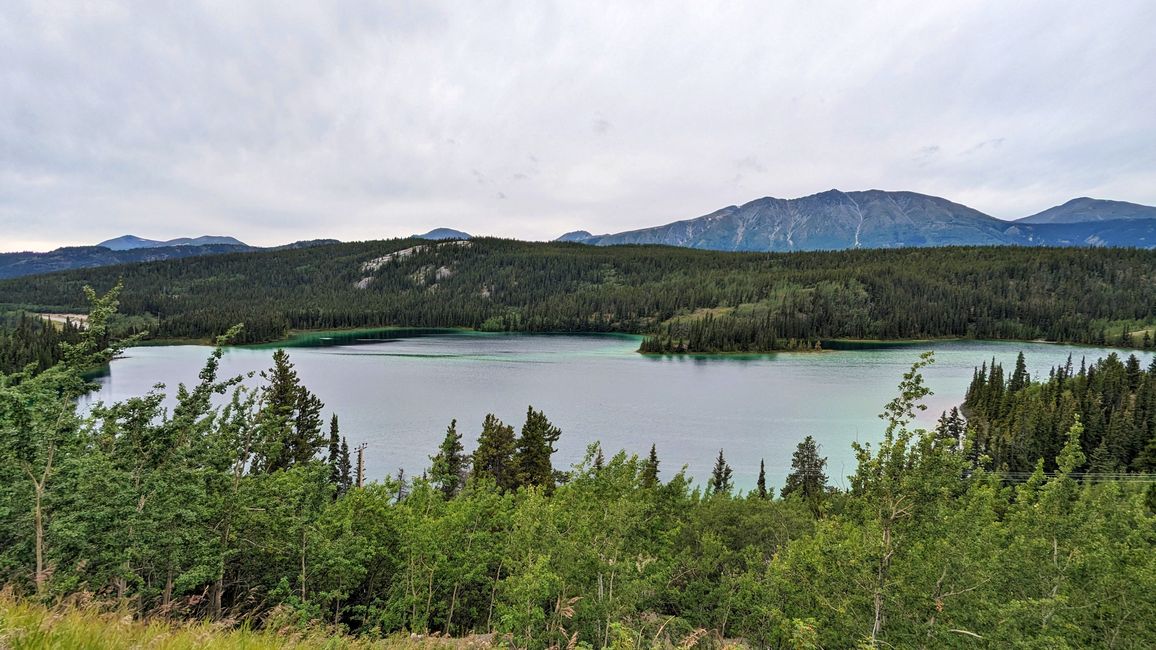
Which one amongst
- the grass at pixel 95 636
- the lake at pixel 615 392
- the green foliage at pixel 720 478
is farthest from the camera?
the lake at pixel 615 392

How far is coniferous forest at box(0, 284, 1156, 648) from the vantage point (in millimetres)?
7227

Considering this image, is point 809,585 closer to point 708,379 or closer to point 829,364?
point 708,379

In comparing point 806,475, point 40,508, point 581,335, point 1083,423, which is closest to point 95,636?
point 40,508

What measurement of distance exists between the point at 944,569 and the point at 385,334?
182578mm

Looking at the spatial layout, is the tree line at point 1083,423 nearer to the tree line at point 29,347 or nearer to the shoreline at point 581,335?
the shoreline at point 581,335

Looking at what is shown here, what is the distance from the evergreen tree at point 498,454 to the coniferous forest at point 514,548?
1727cm

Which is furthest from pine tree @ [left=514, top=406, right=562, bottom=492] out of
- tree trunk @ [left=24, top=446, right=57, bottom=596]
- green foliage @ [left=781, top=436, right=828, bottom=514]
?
tree trunk @ [left=24, top=446, right=57, bottom=596]

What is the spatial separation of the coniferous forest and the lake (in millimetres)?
30326

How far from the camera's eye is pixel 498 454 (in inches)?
1395

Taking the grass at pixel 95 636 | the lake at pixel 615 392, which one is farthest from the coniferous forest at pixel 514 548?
the lake at pixel 615 392

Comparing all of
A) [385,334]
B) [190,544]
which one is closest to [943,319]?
[385,334]

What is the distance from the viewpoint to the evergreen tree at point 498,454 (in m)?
33.4

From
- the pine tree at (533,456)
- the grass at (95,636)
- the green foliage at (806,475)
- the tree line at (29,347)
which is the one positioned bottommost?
the green foliage at (806,475)

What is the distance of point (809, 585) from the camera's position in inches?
393
